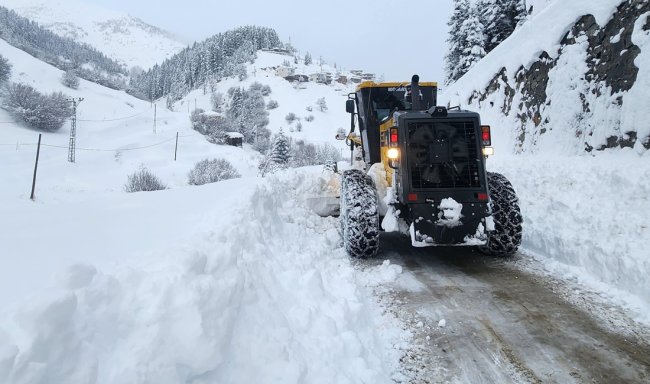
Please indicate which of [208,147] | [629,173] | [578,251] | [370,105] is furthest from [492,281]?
[208,147]

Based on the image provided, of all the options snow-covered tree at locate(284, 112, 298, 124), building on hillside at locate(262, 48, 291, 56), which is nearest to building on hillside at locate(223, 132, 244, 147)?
snow-covered tree at locate(284, 112, 298, 124)

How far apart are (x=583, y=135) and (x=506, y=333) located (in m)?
6.33

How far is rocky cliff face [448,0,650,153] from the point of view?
6777 mm

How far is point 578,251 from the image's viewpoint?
472 cm

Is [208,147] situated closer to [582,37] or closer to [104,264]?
[582,37]

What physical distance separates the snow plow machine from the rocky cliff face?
306 cm

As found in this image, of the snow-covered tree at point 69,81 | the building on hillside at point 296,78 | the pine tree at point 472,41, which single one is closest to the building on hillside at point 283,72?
the building on hillside at point 296,78

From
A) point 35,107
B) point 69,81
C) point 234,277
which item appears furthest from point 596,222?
point 69,81

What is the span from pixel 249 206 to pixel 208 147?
40.6 metres

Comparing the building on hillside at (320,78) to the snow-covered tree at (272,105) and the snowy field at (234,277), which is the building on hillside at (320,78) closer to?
the snow-covered tree at (272,105)

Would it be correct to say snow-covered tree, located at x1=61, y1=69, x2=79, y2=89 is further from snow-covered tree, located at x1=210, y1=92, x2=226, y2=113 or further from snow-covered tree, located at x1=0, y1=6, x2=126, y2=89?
snow-covered tree, located at x1=210, y1=92, x2=226, y2=113

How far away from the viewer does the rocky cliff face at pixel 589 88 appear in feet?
22.2

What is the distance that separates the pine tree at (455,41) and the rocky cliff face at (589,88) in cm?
1769

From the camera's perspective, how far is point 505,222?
510cm
